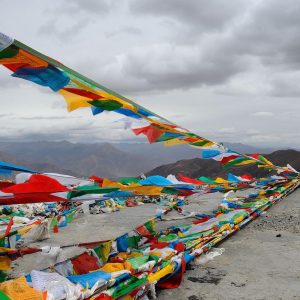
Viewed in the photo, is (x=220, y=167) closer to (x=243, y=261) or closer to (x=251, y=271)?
(x=243, y=261)

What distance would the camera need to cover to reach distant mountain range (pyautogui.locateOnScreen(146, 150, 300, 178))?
5431 centimetres

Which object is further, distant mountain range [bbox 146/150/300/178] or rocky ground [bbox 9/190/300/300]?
distant mountain range [bbox 146/150/300/178]

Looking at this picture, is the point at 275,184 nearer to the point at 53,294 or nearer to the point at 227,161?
the point at 227,161

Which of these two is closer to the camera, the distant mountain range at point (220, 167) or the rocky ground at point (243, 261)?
the rocky ground at point (243, 261)

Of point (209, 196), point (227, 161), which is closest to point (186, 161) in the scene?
point (209, 196)

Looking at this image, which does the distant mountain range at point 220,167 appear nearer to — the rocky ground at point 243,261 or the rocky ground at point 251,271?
the rocky ground at point 243,261

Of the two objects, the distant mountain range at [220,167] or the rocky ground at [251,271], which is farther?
the distant mountain range at [220,167]

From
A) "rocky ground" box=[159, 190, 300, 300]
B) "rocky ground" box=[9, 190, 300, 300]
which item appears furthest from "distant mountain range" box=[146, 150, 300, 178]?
"rocky ground" box=[159, 190, 300, 300]

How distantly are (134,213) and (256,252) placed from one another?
6869 millimetres

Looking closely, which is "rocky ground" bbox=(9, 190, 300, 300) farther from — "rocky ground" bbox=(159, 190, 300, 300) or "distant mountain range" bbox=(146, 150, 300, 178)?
"distant mountain range" bbox=(146, 150, 300, 178)

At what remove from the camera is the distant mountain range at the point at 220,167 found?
54.3 metres

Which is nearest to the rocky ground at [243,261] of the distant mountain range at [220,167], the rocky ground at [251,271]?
the rocky ground at [251,271]

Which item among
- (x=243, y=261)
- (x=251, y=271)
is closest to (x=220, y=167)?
(x=243, y=261)

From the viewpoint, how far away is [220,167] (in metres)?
68.9
